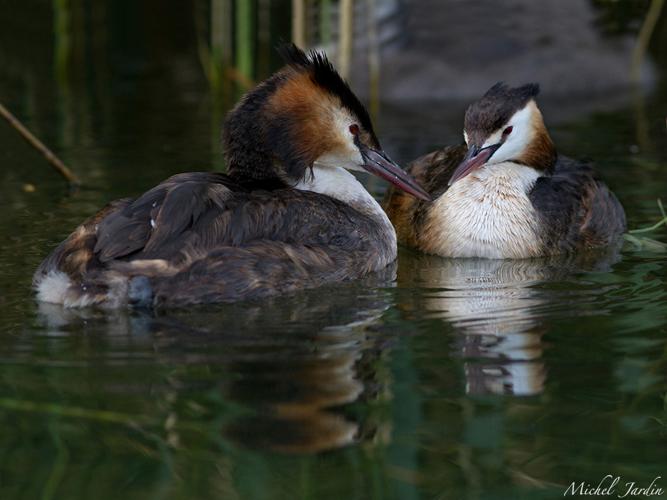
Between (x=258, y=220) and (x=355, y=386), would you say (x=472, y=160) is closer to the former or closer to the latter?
(x=258, y=220)

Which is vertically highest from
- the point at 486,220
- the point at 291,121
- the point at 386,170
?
the point at 291,121

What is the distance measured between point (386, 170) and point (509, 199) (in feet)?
2.76

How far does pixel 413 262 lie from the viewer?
7.89 meters

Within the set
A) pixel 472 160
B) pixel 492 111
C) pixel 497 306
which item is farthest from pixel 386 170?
pixel 497 306

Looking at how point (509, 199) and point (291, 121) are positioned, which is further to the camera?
point (509, 199)

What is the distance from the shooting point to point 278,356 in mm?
5570

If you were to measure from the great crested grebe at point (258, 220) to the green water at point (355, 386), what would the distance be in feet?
0.47

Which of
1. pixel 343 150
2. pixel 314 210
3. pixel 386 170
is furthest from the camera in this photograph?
pixel 386 170

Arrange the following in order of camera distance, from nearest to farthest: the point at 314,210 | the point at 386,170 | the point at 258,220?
the point at 258,220 → the point at 314,210 → the point at 386,170
